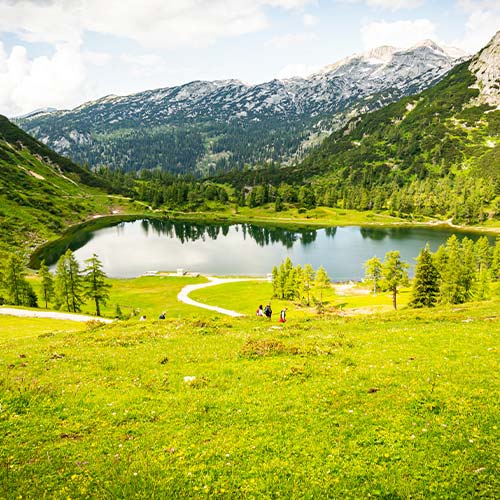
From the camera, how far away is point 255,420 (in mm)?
14117

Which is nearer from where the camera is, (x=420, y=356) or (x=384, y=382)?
(x=384, y=382)

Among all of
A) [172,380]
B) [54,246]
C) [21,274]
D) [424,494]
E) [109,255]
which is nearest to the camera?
[424,494]

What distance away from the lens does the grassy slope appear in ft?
35.1

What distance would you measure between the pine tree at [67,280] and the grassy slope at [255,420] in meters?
57.8

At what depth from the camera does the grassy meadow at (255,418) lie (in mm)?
10688

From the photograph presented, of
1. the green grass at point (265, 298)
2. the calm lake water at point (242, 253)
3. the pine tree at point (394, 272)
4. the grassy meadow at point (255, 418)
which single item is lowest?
the green grass at point (265, 298)

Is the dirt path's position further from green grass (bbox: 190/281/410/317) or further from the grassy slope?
green grass (bbox: 190/281/410/317)

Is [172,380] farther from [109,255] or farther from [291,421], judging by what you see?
[109,255]

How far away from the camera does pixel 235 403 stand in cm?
1545

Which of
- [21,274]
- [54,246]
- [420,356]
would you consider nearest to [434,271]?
[420,356]

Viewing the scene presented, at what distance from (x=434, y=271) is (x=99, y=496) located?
70130 millimetres

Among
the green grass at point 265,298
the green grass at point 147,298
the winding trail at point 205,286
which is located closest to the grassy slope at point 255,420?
the winding trail at point 205,286

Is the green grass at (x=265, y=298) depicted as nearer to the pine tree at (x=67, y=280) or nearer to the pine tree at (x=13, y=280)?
the pine tree at (x=67, y=280)

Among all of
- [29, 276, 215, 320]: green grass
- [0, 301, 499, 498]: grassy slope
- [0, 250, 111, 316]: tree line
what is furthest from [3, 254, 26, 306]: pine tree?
[0, 301, 499, 498]: grassy slope
